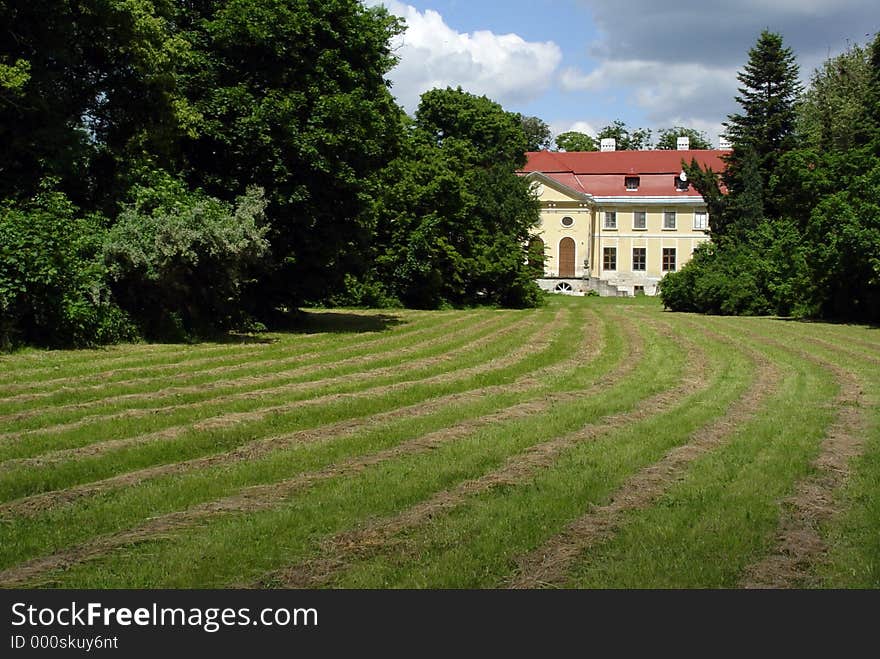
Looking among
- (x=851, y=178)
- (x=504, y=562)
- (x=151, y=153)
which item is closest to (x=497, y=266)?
(x=851, y=178)

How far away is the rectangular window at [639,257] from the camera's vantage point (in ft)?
233

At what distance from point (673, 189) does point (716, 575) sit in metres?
69.0

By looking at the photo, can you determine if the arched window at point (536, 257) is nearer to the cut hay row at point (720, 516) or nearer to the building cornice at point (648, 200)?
the building cornice at point (648, 200)

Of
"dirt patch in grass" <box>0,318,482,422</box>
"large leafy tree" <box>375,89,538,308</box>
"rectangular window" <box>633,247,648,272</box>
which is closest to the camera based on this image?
"dirt patch in grass" <box>0,318,482,422</box>

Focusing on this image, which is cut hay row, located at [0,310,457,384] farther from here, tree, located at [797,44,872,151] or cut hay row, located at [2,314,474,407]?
tree, located at [797,44,872,151]

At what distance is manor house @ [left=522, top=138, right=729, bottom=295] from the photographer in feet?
228

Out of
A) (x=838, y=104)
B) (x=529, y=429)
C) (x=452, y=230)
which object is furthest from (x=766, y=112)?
(x=529, y=429)

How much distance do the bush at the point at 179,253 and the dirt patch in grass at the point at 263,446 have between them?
7852 millimetres

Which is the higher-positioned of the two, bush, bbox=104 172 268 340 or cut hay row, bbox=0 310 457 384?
bush, bbox=104 172 268 340

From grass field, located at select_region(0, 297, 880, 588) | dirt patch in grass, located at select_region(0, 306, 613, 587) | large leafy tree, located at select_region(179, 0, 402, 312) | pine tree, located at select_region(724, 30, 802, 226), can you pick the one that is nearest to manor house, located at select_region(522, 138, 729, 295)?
pine tree, located at select_region(724, 30, 802, 226)

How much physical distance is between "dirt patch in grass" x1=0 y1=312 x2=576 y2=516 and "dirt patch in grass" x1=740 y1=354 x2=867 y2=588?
15.1ft

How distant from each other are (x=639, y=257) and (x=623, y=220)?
3.34m

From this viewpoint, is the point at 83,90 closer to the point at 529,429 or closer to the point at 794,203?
the point at 529,429
